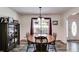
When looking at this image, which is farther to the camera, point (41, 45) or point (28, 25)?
point (41, 45)

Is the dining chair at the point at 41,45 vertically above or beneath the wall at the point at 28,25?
beneath

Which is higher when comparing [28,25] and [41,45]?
[28,25]

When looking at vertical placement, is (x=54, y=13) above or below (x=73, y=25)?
above

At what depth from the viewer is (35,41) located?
170 cm

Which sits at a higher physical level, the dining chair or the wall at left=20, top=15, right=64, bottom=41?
the wall at left=20, top=15, right=64, bottom=41

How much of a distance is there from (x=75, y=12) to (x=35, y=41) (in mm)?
757

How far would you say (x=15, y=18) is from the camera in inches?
53.4

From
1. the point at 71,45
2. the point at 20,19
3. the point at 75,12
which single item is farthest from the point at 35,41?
the point at 75,12
